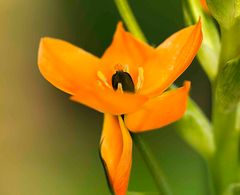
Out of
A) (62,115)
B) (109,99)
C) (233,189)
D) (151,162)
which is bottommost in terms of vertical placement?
(62,115)

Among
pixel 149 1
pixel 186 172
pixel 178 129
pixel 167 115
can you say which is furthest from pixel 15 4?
pixel 167 115

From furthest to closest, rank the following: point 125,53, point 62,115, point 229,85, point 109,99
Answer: point 62,115 < point 125,53 < point 229,85 < point 109,99

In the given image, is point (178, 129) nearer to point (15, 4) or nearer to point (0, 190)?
point (0, 190)

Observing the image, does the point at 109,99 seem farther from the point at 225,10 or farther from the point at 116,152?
the point at 225,10

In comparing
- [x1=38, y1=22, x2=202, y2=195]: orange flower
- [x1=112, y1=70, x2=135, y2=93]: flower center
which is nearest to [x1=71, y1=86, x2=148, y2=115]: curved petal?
[x1=38, y1=22, x2=202, y2=195]: orange flower

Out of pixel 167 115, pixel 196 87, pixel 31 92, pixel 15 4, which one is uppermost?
pixel 167 115

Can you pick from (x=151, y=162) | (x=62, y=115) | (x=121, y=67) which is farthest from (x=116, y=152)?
(x=62, y=115)
